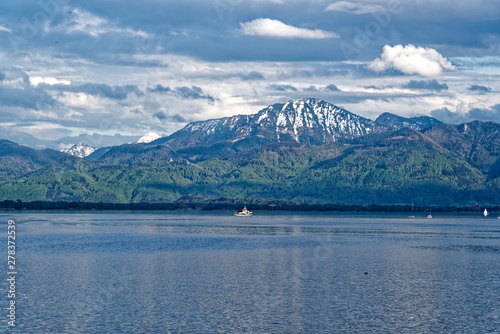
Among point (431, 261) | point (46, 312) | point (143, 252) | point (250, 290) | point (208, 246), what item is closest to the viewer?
point (46, 312)

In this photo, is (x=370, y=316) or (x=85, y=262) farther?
(x=85, y=262)

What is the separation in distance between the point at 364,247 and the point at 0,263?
3215 inches

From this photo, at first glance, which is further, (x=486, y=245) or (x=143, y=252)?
(x=486, y=245)

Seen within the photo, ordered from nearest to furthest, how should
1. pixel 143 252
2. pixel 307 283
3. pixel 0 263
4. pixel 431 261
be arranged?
pixel 307 283, pixel 0 263, pixel 431 261, pixel 143 252

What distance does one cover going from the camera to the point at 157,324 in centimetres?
6191

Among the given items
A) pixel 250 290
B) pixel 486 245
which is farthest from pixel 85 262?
pixel 486 245

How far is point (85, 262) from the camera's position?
360 ft

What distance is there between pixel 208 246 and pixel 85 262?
42.3m

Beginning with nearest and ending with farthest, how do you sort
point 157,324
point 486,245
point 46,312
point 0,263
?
point 157,324
point 46,312
point 0,263
point 486,245

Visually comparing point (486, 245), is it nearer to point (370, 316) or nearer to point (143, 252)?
point (143, 252)

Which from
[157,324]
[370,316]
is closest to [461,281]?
[370,316]

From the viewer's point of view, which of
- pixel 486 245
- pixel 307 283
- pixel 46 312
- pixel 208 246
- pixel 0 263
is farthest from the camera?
pixel 486 245

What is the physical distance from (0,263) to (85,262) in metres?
13.8

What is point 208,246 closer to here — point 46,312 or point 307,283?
point 307,283
